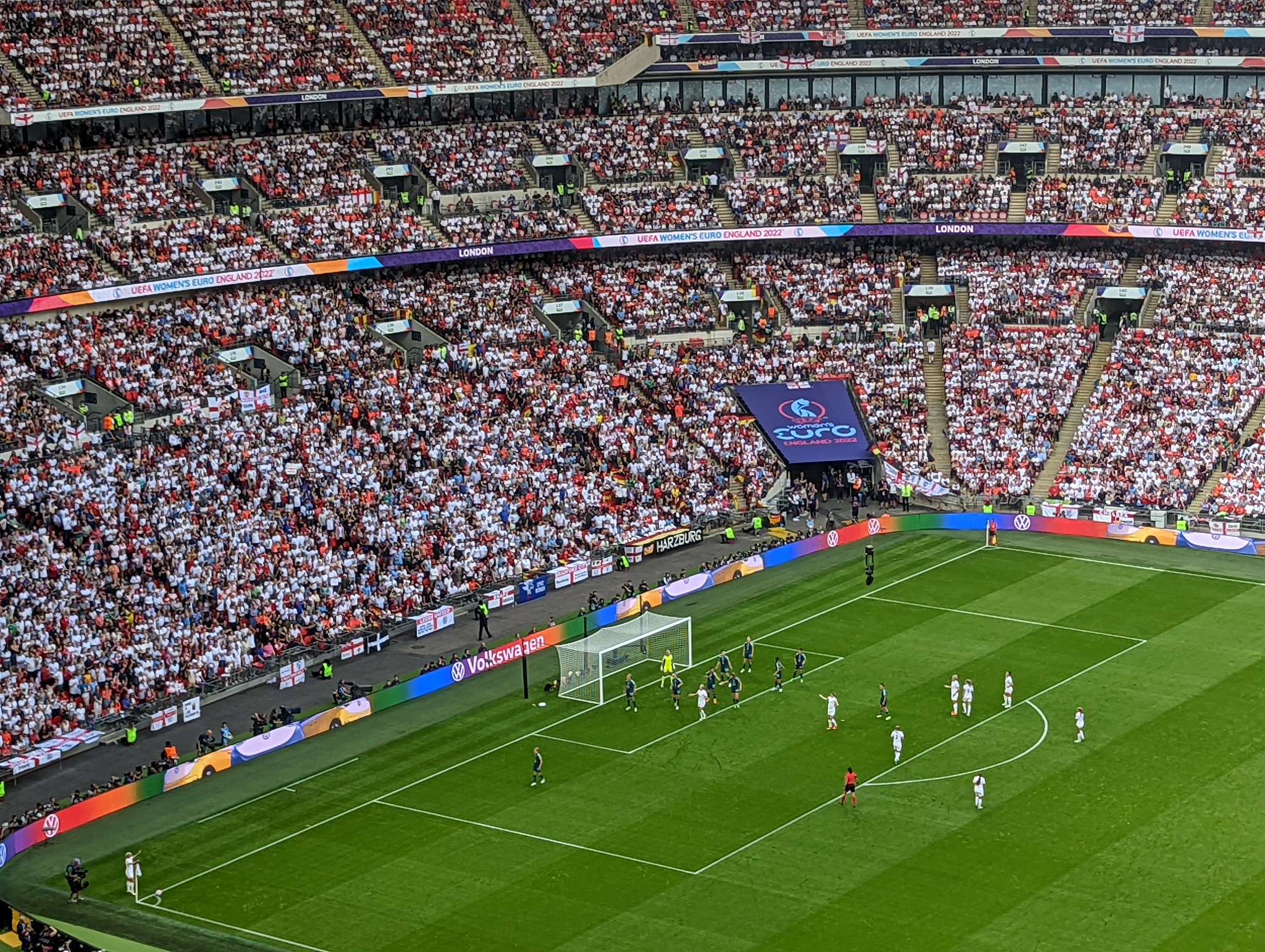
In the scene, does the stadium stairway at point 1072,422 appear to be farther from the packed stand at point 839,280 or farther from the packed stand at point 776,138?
the packed stand at point 776,138

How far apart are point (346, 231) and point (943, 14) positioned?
109 feet

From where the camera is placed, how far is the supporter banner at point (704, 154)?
99.4 metres

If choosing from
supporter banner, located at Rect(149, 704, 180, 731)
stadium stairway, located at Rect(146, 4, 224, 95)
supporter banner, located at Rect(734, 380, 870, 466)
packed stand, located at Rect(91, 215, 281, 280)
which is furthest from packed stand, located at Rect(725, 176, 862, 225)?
supporter banner, located at Rect(149, 704, 180, 731)

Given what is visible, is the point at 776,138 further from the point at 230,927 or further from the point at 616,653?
the point at 230,927

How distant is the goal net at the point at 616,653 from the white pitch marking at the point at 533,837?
10.3 metres

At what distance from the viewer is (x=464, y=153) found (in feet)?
314

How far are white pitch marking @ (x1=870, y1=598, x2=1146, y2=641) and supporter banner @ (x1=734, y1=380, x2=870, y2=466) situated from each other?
13383mm

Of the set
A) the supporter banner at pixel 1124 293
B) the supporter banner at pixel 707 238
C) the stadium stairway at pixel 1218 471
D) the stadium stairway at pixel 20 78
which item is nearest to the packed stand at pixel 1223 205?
the supporter banner at pixel 707 238

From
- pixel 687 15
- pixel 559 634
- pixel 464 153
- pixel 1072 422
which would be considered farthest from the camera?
pixel 687 15

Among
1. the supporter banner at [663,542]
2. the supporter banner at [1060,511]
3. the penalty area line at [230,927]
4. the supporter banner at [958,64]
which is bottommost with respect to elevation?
the supporter banner at [1060,511]

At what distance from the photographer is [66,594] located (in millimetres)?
65250

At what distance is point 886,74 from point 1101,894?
203ft

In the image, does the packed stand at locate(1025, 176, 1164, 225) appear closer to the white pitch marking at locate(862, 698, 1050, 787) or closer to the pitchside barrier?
the pitchside barrier

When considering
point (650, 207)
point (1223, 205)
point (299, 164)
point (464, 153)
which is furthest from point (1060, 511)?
point (299, 164)
